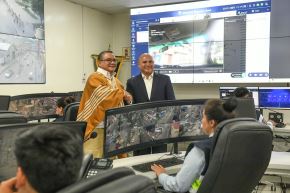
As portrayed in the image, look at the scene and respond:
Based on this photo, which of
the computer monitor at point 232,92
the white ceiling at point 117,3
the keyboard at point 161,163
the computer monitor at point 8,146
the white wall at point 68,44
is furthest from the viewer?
the white ceiling at point 117,3

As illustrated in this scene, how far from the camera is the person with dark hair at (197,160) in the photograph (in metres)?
1.68

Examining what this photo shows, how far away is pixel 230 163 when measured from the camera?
1.49m

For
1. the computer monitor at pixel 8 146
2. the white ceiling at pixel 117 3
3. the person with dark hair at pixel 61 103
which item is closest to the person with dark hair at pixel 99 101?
the person with dark hair at pixel 61 103

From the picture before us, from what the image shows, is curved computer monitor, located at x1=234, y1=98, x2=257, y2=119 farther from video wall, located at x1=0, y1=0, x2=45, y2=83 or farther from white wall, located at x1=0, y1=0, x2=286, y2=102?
video wall, located at x1=0, y1=0, x2=45, y2=83

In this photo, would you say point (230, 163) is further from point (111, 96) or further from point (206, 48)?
point (206, 48)

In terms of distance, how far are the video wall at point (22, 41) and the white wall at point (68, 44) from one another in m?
0.12

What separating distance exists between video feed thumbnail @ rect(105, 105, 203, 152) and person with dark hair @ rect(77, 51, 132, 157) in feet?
1.13

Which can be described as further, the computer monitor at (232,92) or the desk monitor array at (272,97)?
the computer monitor at (232,92)

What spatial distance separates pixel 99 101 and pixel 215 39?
298cm

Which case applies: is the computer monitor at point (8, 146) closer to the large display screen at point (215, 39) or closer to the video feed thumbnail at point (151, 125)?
the video feed thumbnail at point (151, 125)

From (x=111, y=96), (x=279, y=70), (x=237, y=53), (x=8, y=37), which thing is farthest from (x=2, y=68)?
(x=279, y=70)

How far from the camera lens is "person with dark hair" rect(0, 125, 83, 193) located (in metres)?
0.74

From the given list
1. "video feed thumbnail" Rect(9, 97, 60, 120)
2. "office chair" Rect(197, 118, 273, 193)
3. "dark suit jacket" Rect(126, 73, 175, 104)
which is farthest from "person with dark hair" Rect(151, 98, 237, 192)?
"video feed thumbnail" Rect(9, 97, 60, 120)

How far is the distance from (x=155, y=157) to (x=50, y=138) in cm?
173
